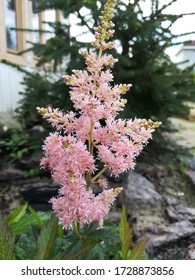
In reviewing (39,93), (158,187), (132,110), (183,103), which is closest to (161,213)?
(158,187)

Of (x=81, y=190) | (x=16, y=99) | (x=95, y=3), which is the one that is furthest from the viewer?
(x=16, y=99)

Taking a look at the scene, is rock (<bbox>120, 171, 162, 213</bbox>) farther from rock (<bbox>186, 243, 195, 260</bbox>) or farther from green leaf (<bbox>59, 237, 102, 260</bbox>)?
green leaf (<bbox>59, 237, 102, 260</bbox>)

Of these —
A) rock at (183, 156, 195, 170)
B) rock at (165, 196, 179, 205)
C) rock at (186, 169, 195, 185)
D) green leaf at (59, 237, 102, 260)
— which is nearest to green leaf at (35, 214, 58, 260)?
green leaf at (59, 237, 102, 260)

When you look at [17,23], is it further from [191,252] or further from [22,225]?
[191,252]

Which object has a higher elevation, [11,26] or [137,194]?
[11,26]

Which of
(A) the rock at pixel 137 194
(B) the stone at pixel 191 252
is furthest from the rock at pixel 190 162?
(B) the stone at pixel 191 252

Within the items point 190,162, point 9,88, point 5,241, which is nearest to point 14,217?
point 5,241
